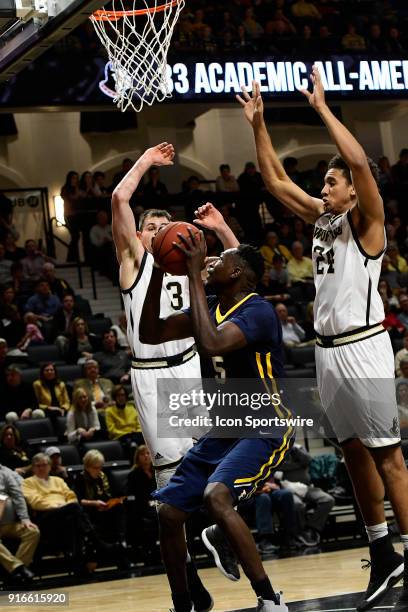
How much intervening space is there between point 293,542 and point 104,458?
2369 millimetres

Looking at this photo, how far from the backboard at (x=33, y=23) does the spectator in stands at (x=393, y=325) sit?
969 centimetres

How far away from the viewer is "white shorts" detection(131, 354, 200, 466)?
706cm

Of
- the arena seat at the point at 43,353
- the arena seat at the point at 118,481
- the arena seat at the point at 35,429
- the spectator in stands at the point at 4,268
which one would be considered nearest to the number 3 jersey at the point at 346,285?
the arena seat at the point at 118,481

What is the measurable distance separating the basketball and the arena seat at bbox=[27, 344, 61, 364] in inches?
366

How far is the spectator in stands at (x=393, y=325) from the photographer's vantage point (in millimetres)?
16359

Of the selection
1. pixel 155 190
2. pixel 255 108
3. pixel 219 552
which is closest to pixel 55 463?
pixel 219 552

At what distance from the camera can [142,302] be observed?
7148 mm

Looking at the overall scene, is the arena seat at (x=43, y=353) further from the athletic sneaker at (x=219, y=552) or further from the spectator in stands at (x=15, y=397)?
the athletic sneaker at (x=219, y=552)

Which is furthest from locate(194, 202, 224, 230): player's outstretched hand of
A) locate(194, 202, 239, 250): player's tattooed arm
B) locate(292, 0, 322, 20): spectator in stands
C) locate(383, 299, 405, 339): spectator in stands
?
locate(292, 0, 322, 20): spectator in stands

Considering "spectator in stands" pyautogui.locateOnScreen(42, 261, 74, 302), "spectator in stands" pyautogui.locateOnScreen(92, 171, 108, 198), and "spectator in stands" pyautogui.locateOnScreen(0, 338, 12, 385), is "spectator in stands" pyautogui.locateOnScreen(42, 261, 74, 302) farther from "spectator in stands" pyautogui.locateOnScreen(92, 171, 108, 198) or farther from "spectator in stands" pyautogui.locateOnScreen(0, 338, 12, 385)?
"spectator in stands" pyautogui.locateOnScreen(92, 171, 108, 198)

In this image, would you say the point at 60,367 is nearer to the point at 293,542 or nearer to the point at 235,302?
the point at 293,542

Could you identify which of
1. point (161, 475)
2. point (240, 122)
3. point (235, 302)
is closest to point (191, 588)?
point (161, 475)

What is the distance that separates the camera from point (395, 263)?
19.1 m

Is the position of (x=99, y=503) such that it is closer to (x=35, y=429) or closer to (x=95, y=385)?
(x=35, y=429)
